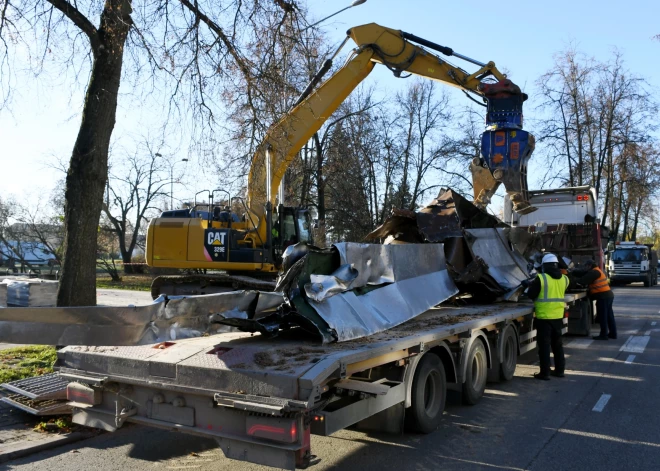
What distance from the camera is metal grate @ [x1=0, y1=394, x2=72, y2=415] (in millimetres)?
6129

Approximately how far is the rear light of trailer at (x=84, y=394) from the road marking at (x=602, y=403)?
18.5ft

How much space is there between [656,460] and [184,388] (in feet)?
14.2

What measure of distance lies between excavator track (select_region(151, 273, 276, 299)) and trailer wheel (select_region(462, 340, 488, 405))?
3.93m

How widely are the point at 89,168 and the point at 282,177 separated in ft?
14.0

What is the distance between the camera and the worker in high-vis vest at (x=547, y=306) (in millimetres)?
8672

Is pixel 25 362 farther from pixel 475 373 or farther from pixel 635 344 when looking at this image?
pixel 635 344

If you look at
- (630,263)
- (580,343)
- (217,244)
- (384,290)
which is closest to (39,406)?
(384,290)

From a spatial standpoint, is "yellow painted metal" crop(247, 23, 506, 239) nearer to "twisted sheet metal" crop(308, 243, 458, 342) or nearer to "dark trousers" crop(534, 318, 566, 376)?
"twisted sheet metal" crop(308, 243, 458, 342)

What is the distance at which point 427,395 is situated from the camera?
241 inches

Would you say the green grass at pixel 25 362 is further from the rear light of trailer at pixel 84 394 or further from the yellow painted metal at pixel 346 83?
the yellow painted metal at pixel 346 83

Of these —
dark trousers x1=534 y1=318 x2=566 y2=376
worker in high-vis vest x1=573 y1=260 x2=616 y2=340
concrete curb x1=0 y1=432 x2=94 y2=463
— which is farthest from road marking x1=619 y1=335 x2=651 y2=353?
concrete curb x1=0 y1=432 x2=94 y2=463

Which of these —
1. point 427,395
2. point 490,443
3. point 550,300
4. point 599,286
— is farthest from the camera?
point 599,286

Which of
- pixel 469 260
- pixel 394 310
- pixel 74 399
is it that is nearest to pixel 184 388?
pixel 74 399

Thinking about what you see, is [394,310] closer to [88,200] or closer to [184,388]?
[184,388]
